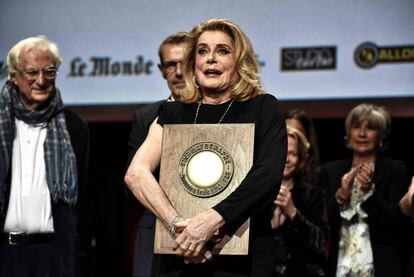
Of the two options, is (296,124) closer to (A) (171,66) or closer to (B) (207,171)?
(A) (171,66)

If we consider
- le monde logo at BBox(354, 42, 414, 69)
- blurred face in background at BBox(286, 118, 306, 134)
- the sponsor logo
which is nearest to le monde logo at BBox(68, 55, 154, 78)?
the sponsor logo

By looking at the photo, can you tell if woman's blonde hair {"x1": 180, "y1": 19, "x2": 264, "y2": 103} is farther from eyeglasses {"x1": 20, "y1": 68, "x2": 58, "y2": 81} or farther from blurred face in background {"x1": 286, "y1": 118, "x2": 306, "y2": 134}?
blurred face in background {"x1": 286, "y1": 118, "x2": 306, "y2": 134}

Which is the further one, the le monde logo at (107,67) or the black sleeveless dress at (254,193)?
the le monde logo at (107,67)

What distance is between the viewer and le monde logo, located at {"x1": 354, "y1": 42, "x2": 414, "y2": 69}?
5230mm

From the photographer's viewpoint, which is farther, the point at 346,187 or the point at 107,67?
the point at 107,67

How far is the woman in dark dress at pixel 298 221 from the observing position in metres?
4.20

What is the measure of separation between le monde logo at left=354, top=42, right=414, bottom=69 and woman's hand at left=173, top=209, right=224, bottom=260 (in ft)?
8.97

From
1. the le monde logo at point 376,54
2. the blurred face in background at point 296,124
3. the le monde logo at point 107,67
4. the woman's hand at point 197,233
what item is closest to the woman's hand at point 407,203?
the blurred face in background at point 296,124

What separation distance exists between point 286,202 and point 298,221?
144mm

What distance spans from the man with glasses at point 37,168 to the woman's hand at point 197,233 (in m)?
1.28

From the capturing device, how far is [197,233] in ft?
9.09

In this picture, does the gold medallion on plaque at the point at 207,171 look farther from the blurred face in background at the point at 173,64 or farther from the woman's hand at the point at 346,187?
the woman's hand at the point at 346,187

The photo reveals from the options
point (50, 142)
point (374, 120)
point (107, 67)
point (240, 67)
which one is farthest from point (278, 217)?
point (107, 67)

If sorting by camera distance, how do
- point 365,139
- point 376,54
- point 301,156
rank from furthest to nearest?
point 376,54 < point 301,156 < point 365,139
